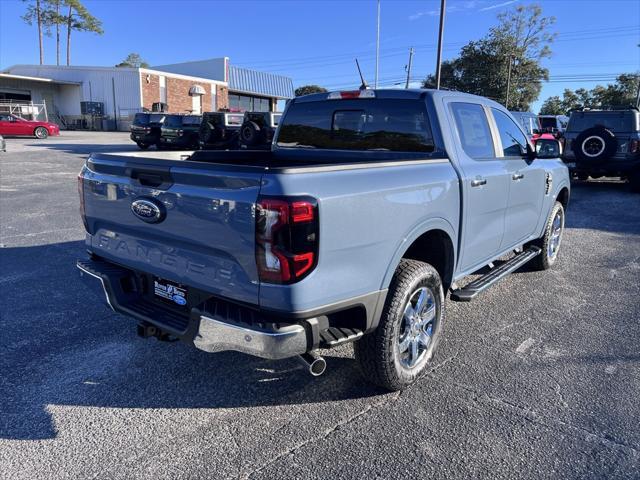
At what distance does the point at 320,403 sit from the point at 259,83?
2193 inches

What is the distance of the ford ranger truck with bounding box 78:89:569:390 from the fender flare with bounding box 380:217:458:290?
0.01 meters

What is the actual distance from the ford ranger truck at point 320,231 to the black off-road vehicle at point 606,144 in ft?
28.5

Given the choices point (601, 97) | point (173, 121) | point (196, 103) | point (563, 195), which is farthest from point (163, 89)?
point (601, 97)

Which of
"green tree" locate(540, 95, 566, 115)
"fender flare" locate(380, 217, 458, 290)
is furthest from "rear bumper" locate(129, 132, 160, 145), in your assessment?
"green tree" locate(540, 95, 566, 115)

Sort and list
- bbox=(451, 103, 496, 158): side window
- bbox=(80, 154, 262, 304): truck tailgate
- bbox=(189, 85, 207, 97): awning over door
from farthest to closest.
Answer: bbox=(189, 85, 207, 97): awning over door, bbox=(451, 103, 496, 158): side window, bbox=(80, 154, 262, 304): truck tailgate

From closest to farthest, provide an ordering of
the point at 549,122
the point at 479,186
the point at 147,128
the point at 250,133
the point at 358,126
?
the point at 479,186 < the point at 358,126 < the point at 250,133 < the point at 147,128 < the point at 549,122

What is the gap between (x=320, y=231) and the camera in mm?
2400

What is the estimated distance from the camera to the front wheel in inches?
1187

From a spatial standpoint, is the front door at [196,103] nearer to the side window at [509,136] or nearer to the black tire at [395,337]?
the side window at [509,136]

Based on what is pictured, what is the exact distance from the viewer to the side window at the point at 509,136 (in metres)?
4.54

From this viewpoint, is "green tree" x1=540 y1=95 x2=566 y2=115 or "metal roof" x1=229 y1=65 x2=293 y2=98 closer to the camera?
"metal roof" x1=229 y1=65 x2=293 y2=98

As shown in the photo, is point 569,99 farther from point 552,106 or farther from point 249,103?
point 249,103

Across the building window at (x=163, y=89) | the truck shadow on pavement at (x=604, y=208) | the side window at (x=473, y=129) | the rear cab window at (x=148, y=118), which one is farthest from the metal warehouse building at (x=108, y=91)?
the side window at (x=473, y=129)

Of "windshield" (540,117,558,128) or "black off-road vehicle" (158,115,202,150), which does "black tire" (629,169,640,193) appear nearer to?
"windshield" (540,117,558,128)
